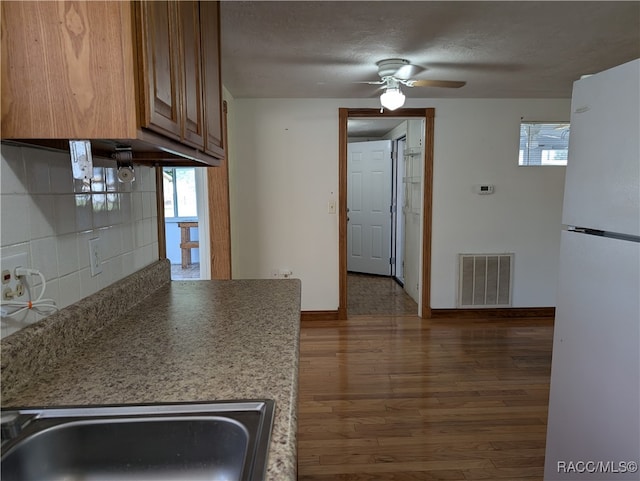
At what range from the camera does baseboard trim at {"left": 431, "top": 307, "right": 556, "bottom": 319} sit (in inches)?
167

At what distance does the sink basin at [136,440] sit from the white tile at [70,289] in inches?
15.1

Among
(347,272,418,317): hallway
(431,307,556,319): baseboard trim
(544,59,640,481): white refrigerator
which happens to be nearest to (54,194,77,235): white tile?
(544,59,640,481): white refrigerator

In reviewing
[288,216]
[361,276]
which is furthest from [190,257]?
[288,216]

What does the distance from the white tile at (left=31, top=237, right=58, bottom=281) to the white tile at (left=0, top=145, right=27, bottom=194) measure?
0.46 feet

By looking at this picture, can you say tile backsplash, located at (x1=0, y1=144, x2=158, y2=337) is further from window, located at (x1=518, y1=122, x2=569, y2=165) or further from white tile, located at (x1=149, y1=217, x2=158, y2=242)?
window, located at (x1=518, y1=122, x2=569, y2=165)

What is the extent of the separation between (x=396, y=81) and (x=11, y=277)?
2.66 m

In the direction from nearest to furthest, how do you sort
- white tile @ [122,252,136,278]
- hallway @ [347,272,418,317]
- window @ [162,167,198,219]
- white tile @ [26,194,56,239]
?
white tile @ [26,194,56,239]
white tile @ [122,252,136,278]
hallway @ [347,272,418,317]
window @ [162,167,198,219]

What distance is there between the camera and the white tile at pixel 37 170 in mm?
1013

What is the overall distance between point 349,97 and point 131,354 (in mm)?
3333

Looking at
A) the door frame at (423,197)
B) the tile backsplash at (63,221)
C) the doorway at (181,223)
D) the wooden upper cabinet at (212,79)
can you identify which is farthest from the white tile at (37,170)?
the doorway at (181,223)

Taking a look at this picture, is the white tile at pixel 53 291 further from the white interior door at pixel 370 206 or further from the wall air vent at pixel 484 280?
the white interior door at pixel 370 206

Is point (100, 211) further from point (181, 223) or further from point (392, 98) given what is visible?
point (181, 223)

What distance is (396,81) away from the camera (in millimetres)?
2951

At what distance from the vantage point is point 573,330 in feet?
4.91
